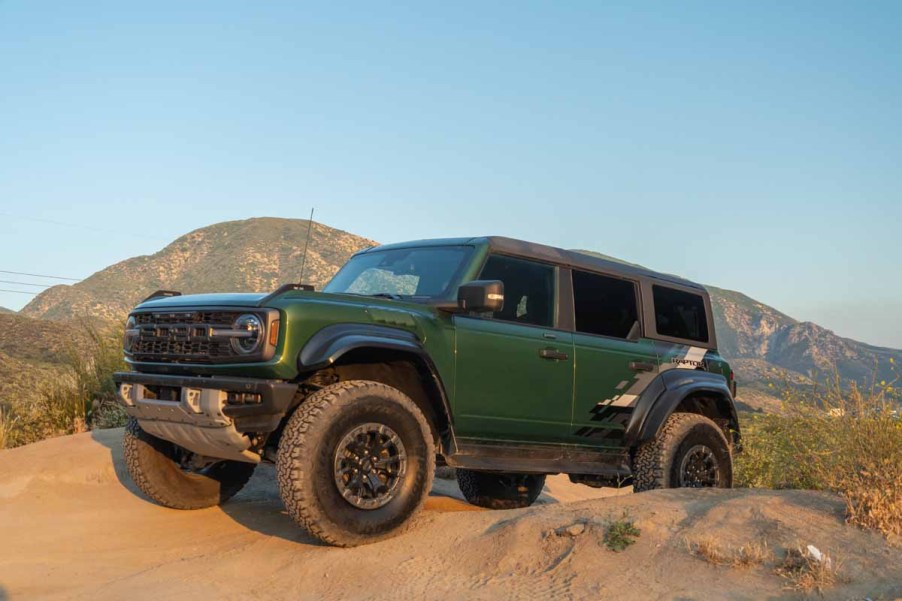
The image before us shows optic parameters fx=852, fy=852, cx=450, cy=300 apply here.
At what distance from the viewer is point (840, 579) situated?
416 cm

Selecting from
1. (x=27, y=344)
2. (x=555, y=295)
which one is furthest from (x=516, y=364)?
(x=27, y=344)

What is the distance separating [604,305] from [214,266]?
79067mm

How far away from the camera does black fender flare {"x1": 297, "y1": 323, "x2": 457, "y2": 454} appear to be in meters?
5.15

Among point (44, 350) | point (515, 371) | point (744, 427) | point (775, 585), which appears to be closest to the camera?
point (775, 585)

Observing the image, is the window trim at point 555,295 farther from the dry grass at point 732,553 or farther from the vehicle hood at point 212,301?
the dry grass at point 732,553

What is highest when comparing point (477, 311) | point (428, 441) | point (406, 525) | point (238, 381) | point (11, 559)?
point (477, 311)

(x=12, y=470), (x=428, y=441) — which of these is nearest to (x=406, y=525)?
(x=428, y=441)

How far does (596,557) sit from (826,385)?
2721 mm

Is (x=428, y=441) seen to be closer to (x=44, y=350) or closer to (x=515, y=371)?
(x=515, y=371)

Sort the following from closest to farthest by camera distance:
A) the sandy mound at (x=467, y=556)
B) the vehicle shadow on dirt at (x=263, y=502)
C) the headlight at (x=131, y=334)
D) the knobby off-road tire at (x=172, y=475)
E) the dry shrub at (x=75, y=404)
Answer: the sandy mound at (x=467, y=556) < the headlight at (x=131, y=334) < the vehicle shadow on dirt at (x=263, y=502) < the knobby off-road tire at (x=172, y=475) < the dry shrub at (x=75, y=404)

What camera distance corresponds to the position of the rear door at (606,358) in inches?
270

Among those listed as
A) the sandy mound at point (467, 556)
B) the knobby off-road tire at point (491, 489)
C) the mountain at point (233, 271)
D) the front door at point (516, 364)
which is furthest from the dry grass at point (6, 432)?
the mountain at point (233, 271)

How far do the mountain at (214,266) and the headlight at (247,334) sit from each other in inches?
2499

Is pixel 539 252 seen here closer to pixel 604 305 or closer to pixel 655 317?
pixel 604 305
